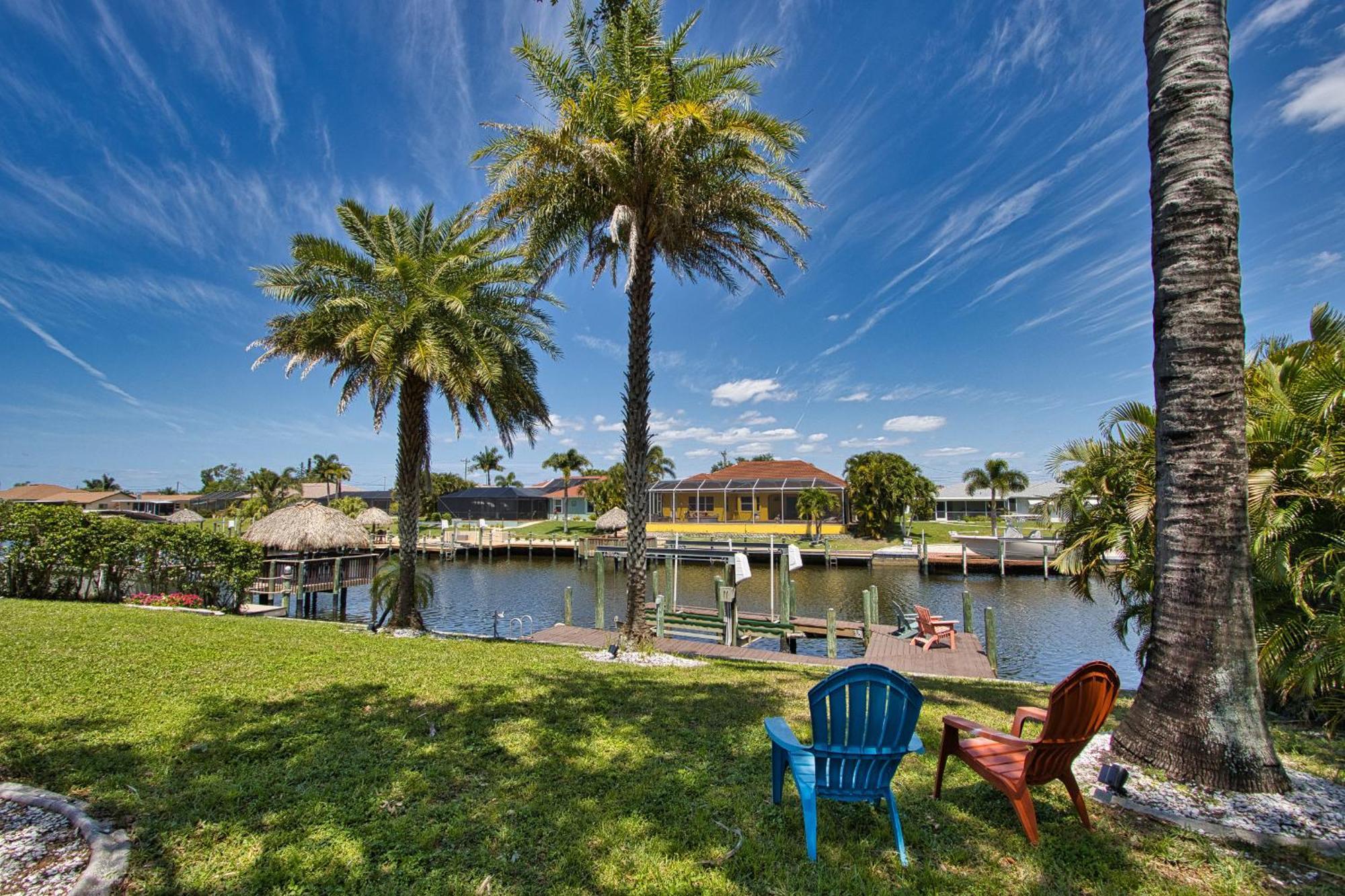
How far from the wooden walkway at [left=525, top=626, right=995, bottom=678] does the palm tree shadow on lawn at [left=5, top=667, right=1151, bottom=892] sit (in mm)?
5667

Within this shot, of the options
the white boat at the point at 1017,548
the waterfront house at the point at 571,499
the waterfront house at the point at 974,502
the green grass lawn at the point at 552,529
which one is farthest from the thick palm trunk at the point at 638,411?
the waterfront house at the point at 571,499

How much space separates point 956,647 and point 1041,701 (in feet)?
20.7

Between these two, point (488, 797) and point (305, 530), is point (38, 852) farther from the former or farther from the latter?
point (305, 530)

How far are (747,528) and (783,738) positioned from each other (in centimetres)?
4088

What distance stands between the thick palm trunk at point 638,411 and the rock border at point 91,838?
688 cm

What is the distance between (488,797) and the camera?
12.3 ft

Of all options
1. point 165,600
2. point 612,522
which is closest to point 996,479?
point 612,522

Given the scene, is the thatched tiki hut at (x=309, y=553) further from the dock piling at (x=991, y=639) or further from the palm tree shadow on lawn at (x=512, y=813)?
the dock piling at (x=991, y=639)

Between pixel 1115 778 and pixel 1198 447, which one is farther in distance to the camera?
pixel 1198 447

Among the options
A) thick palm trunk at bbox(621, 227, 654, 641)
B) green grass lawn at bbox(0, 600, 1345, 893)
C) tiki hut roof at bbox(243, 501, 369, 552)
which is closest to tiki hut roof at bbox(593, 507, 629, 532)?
tiki hut roof at bbox(243, 501, 369, 552)

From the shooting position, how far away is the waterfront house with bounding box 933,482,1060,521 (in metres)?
58.0

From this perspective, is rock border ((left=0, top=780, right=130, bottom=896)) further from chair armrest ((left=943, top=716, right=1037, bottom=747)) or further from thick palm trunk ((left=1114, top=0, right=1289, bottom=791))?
thick palm trunk ((left=1114, top=0, right=1289, bottom=791))

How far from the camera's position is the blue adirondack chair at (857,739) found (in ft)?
10.4

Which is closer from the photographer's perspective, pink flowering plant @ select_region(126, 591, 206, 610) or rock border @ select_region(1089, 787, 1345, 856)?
rock border @ select_region(1089, 787, 1345, 856)
